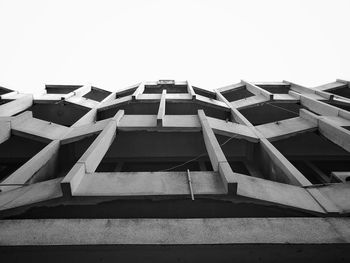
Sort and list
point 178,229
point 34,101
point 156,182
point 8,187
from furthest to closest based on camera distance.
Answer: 1. point 34,101
2. point 8,187
3. point 156,182
4. point 178,229

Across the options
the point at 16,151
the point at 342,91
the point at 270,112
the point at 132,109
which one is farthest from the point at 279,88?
the point at 16,151

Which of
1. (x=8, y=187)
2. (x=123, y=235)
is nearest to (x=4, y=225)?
(x=8, y=187)

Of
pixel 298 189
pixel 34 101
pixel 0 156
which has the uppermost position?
pixel 34 101

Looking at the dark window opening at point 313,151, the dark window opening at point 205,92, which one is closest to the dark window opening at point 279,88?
the dark window opening at point 205,92

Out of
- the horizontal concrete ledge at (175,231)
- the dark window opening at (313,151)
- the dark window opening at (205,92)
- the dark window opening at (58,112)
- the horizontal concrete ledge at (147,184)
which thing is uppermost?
the dark window opening at (205,92)

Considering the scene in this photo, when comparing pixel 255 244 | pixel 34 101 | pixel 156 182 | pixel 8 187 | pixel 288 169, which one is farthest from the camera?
pixel 34 101

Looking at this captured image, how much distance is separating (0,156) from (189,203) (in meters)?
9.56

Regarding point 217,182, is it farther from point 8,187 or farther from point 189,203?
point 8,187

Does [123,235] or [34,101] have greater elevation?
[34,101]

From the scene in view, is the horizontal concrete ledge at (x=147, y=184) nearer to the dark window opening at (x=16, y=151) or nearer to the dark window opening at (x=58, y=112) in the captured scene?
the dark window opening at (x=16, y=151)

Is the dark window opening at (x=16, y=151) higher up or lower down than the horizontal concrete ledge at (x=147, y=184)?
lower down

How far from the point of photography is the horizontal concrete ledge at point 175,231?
11.1 feet

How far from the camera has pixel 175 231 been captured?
141 inches

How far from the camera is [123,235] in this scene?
137 inches
